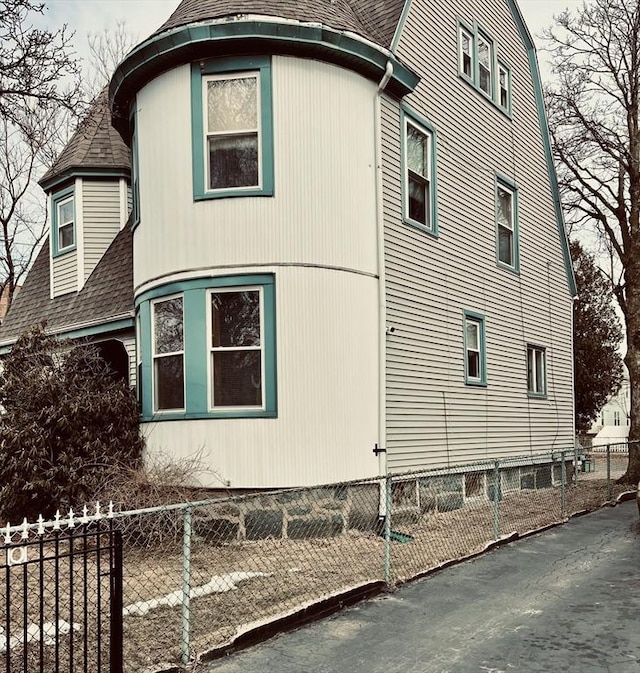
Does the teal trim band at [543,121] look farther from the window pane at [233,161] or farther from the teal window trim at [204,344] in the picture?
the teal window trim at [204,344]

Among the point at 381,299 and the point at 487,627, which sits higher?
the point at 381,299

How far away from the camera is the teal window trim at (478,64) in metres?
14.9

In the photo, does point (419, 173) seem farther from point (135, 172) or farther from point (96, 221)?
point (96, 221)

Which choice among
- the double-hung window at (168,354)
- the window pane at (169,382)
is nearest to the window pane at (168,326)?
the double-hung window at (168,354)

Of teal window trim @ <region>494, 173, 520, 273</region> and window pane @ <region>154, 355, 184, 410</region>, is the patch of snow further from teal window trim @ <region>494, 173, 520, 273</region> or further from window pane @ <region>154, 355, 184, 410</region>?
teal window trim @ <region>494, 173, 520, 273</region>

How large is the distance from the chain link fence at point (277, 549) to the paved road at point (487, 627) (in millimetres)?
291

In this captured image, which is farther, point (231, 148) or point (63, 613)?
point (231, 148)

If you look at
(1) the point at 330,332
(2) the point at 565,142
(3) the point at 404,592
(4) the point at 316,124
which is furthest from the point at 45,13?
(2) the point at 565,142

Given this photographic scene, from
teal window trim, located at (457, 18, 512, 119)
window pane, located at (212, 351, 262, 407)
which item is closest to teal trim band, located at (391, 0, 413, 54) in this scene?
teal window trim, located at (457, 18, 512, 119)

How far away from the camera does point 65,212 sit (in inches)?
621

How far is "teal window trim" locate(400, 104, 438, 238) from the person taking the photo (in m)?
12.3

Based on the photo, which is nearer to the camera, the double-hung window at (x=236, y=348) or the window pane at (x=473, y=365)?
the double-hung window at (x=236, y=348)

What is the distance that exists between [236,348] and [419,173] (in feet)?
15.6

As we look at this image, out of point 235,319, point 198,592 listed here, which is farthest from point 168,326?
point 198,592
